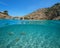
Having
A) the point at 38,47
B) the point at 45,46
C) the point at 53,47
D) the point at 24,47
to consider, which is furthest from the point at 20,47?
the point at 53,47

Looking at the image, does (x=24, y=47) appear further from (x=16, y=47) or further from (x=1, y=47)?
(x=1, y=47)

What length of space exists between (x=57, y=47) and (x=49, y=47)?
1.18 m

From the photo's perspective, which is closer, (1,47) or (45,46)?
(1,47)

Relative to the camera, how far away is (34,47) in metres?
15.4

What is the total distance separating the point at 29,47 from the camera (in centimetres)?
1527

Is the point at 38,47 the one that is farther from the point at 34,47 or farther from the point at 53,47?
the point at 53,47

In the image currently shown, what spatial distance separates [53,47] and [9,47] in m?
Answer: 6.44

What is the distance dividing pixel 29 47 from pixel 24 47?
73cm

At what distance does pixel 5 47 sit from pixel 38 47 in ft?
15.6

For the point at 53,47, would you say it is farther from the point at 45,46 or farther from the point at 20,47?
the point at 20,47

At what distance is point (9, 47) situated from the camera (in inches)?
595

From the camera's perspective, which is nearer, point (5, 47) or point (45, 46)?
point (5, 47)

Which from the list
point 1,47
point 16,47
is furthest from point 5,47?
point 16,47

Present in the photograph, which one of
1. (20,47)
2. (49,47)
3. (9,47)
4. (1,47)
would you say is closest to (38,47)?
(49,47)
